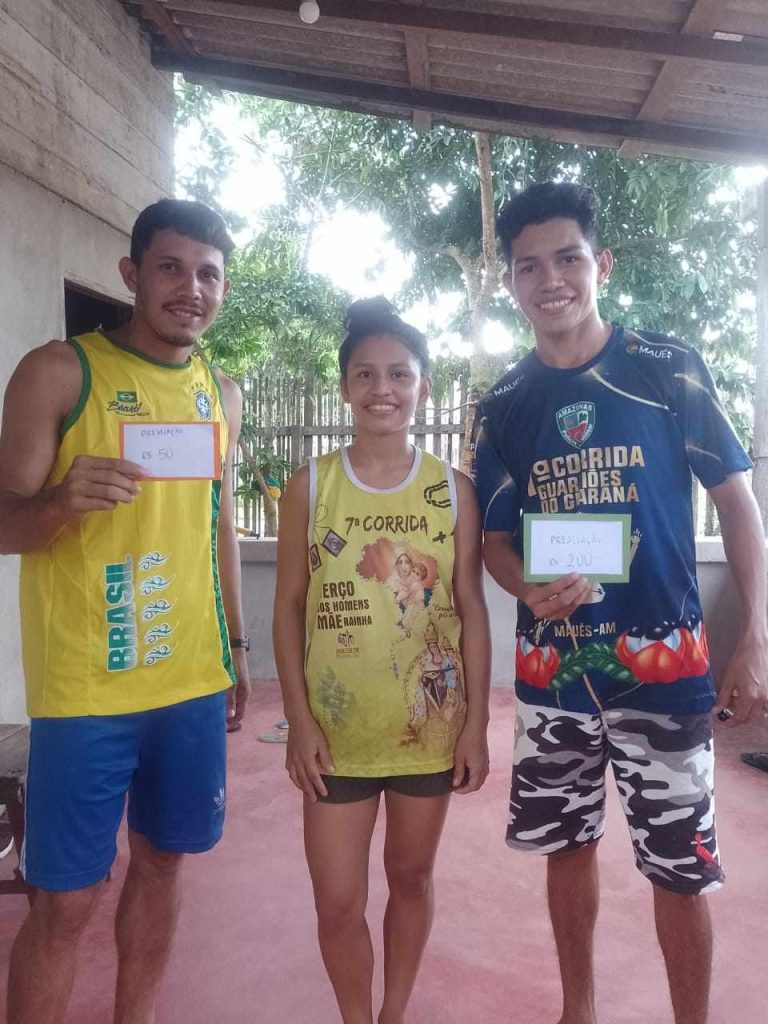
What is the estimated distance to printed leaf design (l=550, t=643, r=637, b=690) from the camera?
1720 millimetres

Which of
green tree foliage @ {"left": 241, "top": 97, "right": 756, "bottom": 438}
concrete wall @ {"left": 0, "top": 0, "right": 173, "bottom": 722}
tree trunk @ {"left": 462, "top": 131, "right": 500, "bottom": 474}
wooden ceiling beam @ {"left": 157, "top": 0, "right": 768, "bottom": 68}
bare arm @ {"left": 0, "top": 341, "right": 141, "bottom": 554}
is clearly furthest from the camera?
green tree foliage @ {"left": 241, "top": 97, "right": 756, "bottom": 438}

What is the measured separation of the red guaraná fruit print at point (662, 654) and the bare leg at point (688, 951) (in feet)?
1.61

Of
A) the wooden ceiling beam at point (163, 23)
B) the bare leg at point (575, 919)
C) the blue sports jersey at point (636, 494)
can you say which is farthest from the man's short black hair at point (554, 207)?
the wooden ceiling beam at point (163, 23)

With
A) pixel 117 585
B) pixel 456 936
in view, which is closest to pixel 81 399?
pixel 117 585

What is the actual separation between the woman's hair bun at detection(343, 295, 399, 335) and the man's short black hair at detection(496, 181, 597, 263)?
37 centimetres

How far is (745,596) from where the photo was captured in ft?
5.69

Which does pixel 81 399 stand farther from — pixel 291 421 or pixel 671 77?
pixel 291 421

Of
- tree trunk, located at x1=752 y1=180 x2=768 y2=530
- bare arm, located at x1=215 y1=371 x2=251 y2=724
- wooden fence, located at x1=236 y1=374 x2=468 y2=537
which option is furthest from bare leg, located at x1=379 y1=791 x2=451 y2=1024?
wooden fence, located at x1=236 y1=374 x2=468 y2=537

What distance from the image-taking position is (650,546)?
5.61 feet

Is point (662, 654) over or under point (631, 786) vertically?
over

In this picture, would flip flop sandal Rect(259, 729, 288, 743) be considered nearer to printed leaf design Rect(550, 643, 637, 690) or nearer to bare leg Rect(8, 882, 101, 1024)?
bare leg Rect(8, 882, 101, 1024)

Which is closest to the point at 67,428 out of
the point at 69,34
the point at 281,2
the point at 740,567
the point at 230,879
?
the point at 740,567

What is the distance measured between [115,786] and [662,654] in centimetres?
125

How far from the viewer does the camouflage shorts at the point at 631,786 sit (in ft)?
5.52
